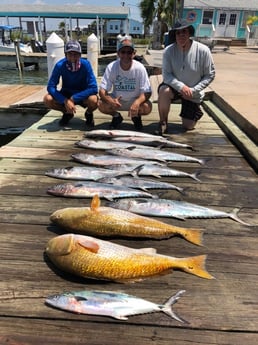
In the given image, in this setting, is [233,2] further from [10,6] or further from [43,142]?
[43,142]

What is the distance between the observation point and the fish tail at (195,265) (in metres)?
2.30

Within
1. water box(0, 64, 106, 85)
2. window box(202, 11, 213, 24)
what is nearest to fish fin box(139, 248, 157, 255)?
water box(0, 64, 106, 85)

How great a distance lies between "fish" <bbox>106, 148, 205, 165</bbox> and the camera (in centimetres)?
435

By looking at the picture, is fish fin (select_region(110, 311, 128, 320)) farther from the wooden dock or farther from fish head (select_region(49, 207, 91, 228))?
fish head (select_region(49, 207, 91, 228))

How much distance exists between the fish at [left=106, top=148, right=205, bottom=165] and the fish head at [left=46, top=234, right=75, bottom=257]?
217 centimetres

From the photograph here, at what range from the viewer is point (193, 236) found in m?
2.68

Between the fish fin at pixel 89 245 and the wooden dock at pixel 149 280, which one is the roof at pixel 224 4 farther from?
the fish fin at pixel 89 245

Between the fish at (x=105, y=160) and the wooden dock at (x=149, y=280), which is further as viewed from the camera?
the fish at (x=105, y=160)

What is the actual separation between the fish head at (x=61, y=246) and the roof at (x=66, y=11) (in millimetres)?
36393

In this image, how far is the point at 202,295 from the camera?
2129mm

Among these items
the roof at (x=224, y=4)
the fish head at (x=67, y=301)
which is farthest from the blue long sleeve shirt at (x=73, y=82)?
the roof at (x=224, y=4)

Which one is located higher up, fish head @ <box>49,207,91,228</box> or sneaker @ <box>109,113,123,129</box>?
fish head @ <box>49,207,91,228</box>

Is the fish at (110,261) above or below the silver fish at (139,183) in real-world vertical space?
above

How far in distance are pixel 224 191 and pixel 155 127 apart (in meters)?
2.52
